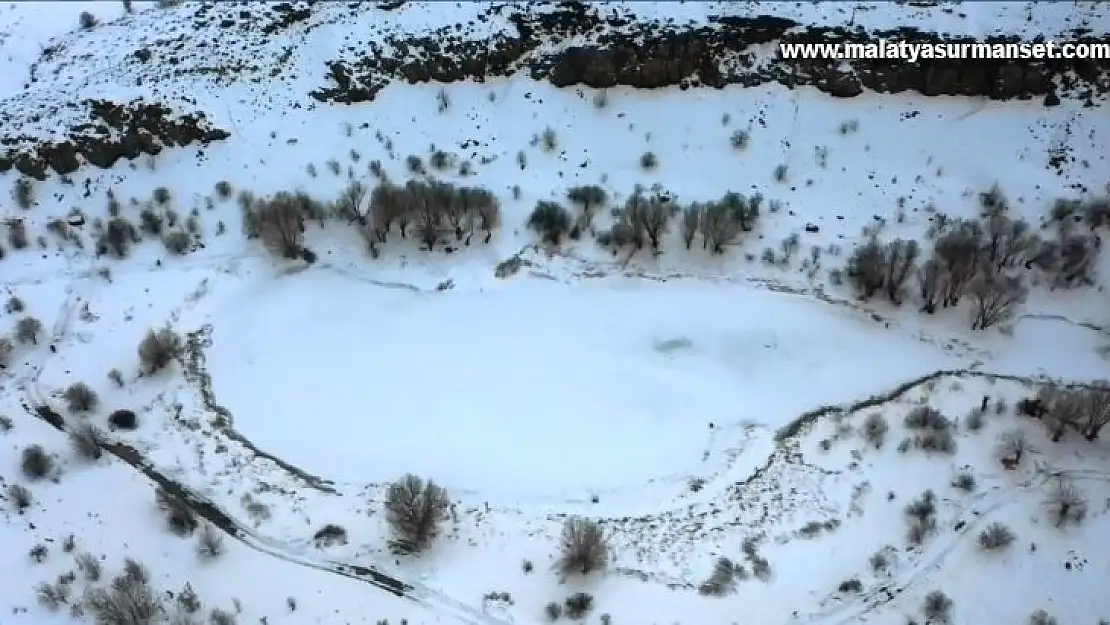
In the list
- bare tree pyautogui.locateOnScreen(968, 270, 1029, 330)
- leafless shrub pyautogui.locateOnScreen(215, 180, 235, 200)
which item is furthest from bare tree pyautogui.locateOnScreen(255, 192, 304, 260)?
bare tree pyautogui.locateOnScreen(968, 270, 1029, 330)

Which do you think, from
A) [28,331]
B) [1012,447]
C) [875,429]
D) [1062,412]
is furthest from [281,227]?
[1062,412]

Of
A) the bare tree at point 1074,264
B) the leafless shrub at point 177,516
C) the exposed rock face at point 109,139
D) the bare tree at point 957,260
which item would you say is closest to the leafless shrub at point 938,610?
the bare tree at point 957,260

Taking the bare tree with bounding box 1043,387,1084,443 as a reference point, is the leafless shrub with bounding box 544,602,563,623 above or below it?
below

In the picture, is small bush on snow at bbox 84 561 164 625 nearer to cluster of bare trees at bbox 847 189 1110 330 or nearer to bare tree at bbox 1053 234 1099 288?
cluster of bare trees at bbox 847 189 1110 330

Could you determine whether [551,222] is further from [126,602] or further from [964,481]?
[126,602]

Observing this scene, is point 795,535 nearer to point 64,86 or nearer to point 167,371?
point 167,371

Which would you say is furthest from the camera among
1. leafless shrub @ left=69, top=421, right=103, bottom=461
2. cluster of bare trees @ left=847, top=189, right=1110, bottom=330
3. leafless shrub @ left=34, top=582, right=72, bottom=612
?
cluster of bare trees @ left=847, top=189, right=1110, bottom=330

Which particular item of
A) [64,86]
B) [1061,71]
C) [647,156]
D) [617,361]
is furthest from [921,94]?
[64,86]

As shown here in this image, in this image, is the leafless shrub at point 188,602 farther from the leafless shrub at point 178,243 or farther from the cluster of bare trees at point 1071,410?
the cluster of bare trees at point 1071,410
